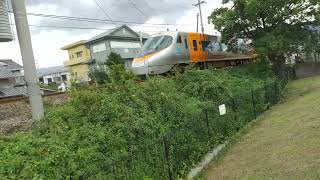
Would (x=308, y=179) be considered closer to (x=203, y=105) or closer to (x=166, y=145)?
(x=166, y=145)

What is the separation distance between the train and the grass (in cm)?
534

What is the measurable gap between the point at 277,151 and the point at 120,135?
355 cm

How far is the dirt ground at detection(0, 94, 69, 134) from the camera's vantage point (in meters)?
7.65

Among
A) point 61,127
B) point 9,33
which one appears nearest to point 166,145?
point 61,127

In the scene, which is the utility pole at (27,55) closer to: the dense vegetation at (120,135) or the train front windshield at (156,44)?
the dense vegetation at (120,135)

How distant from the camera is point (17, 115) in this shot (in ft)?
28.6

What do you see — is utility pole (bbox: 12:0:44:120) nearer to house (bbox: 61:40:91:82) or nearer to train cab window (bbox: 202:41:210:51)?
train cab window (bbox: 202:41:210:51)

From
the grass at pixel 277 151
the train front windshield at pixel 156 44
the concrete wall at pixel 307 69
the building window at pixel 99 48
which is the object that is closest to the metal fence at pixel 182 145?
the grass at pixel 277 151

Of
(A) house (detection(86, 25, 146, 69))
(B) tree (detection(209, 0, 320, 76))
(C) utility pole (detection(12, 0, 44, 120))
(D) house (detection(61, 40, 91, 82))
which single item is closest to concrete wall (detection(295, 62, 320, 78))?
(B) tree (detection(209, 0, 320, 76))

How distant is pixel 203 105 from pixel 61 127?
4.71 m

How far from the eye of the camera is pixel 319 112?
11.0 metres

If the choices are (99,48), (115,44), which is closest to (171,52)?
(115,44)

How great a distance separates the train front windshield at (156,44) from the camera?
15.8 meters

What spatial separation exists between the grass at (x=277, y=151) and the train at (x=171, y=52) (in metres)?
5.34
